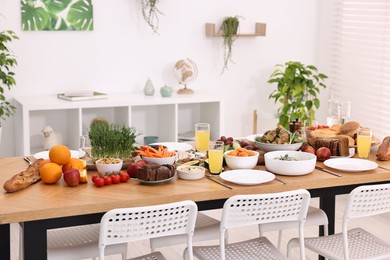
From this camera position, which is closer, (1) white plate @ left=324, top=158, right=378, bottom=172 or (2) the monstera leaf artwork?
(1) white plate @ left=324, top=158, right=378, bottom=172

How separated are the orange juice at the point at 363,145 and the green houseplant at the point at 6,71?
97.8 inches

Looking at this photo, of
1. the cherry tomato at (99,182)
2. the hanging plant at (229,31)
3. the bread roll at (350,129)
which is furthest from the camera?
the hanging plant at (229,31)

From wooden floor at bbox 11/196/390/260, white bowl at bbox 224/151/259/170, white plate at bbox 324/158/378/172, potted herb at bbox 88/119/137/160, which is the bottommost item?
wooden floor at bbox 11/196/390/260

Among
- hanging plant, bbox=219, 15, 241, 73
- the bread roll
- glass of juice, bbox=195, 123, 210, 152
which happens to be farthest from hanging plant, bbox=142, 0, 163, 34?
the bread roll

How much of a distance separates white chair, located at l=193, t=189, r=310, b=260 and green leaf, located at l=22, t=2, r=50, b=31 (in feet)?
8.85

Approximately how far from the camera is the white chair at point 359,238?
3.24m

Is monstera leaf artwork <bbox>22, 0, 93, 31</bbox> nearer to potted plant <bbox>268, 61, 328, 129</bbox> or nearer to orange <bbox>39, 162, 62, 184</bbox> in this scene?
potted plant <bbox>268, 61, 328, 129</bbox>

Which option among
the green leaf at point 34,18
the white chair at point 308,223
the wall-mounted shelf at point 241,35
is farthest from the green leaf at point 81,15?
the white chair at point 308,223

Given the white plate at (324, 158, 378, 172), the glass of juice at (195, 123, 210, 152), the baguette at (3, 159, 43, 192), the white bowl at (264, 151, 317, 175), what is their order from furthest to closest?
1. the glass of juice at (195, 123, 210, 152)
2. the white plate at (324, 158, 378, 172)
3. the white bowl at (264, 151, 317, 175)
4. the baguette at (3, 159, 43, 192)

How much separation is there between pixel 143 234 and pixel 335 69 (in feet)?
12.5

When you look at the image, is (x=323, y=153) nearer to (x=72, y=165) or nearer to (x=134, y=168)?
(x=134, y=168)

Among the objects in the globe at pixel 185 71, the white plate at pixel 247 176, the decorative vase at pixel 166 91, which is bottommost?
the white plate at pixel 247 176

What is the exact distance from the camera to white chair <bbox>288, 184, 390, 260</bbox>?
10.6 feet

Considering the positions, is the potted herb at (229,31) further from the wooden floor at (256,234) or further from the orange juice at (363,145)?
the orange juice at (363,145)
